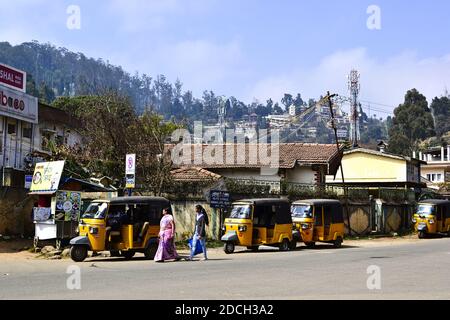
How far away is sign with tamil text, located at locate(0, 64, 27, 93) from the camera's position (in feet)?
97.5

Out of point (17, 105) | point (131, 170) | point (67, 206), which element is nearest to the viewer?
point (67, 206)

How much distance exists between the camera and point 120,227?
64.5 feet

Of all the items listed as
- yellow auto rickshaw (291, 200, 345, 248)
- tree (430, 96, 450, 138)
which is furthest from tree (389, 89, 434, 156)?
yellow auto rickshaw (291, 200, 345, 248)

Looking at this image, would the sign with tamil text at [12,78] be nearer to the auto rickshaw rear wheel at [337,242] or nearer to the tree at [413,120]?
the auto rickshaw rear wheel at [337,242]

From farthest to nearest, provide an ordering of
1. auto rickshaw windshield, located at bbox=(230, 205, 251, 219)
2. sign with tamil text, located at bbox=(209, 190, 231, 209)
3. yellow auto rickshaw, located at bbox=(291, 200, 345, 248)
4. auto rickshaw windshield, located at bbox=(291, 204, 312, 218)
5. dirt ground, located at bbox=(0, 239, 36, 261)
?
sign with tamil text, located at bbox=(209, 190, 231, 209)
auto rickshaw windshield, located at bbox=(291, 204, 312, 218)
yellow auto rickshaw, located at bbox=(291, 200, 345, 248)
auto rickshaw windshield, located at bbox=(230, 205, 251, 219)
dirt ground, located at bbox=(0, 239, 36, 261)

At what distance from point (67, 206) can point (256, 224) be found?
7.51 meters

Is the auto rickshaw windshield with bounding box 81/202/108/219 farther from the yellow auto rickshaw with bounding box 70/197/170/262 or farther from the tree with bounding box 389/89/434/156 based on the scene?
the tree with bounding box 389/89/434/156

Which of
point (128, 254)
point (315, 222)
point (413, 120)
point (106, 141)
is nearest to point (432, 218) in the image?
point (315, 222)

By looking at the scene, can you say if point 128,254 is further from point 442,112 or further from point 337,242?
point 442,112

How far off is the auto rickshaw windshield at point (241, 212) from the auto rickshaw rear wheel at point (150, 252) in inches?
197

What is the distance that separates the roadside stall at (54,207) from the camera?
22.0 metres
